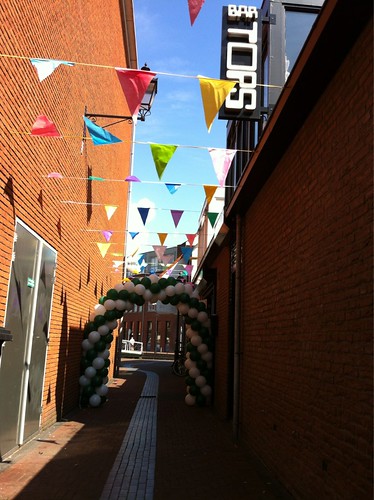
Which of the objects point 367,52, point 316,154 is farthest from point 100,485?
point 367,52

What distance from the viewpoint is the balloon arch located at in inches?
463

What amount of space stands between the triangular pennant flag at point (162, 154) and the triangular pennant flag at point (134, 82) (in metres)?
1.13

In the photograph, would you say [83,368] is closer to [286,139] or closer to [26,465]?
[26,465]

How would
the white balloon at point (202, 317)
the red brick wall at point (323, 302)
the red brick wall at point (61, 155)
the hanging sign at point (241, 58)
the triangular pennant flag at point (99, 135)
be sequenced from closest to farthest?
the red brick wall at point (323, 302), the red brick wall at point (61, 155), the triangular pennant flag at point (99, 135), the hanging sign at point (241, 58), the white balloon at point (202, 317)

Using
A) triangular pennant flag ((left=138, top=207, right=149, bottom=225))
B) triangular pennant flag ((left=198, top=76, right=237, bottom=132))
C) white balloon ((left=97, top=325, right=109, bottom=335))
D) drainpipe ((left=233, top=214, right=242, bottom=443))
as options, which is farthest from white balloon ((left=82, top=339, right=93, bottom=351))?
triangular pennant flag ((left=198, top=76, right=237, bottom=132))

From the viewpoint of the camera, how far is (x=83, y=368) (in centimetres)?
1179

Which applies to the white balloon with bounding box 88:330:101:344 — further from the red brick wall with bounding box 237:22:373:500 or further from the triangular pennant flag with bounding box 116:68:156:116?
the triangular pennant flag with bounding box 116:68:156:116

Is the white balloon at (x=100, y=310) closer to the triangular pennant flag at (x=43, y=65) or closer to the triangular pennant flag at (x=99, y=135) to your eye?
the triangular pennant flag at (x=99, y=135)

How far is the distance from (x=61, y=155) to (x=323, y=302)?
18.7 feet

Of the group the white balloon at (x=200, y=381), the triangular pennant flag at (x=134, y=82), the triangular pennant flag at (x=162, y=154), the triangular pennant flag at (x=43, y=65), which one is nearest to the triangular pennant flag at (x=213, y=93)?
the triangular pennant flag at (x=134, y=82)

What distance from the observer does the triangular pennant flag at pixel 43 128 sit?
6.18 metres

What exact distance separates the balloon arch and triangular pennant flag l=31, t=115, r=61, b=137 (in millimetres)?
6686

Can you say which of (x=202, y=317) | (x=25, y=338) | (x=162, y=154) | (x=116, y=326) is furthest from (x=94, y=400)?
(x=162, y=154)

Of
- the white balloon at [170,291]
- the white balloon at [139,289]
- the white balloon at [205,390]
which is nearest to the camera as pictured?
the white balloon at [205,390]
